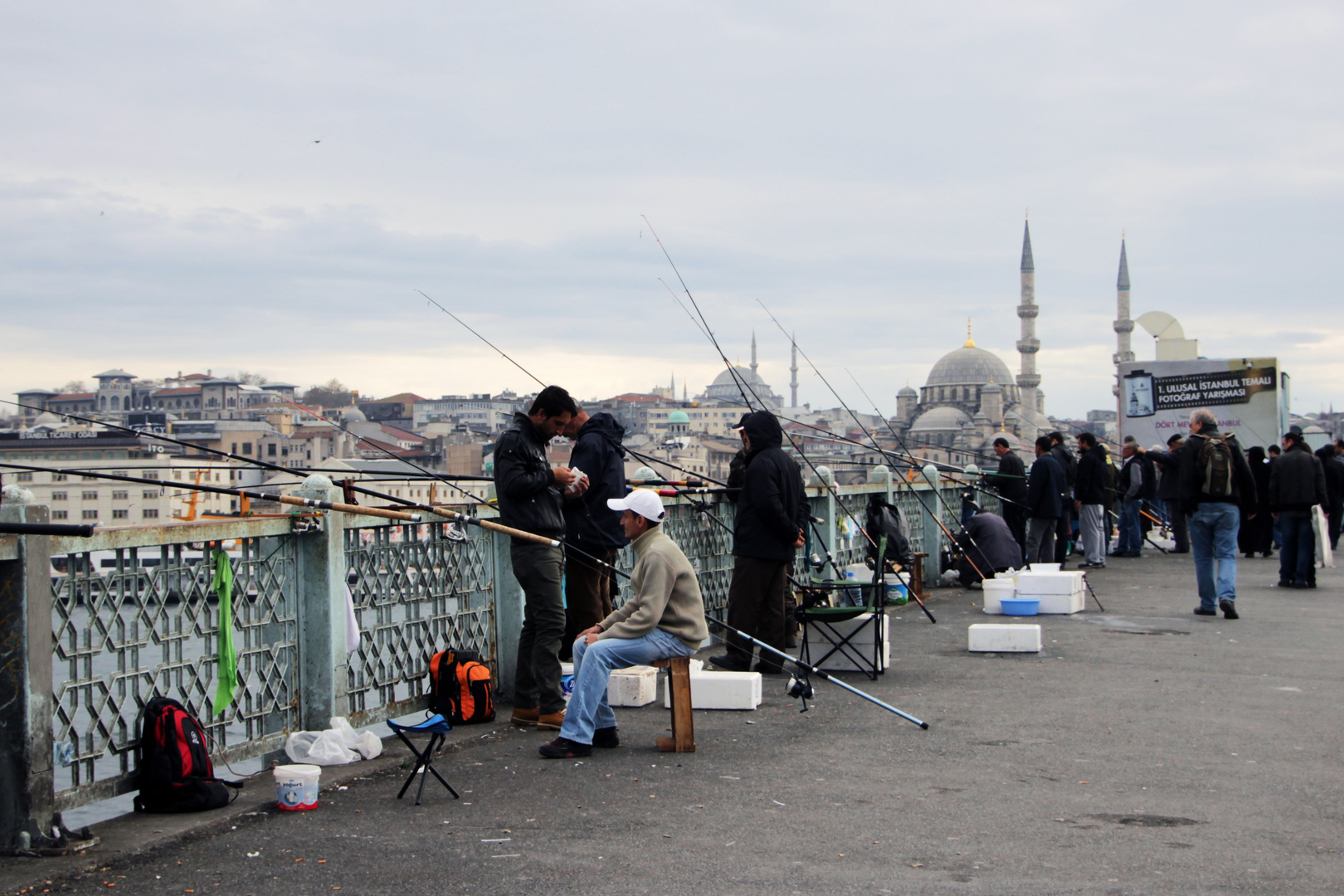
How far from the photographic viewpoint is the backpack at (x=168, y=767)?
4.45m

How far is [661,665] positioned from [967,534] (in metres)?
6.03

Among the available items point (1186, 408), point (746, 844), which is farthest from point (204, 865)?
point (1186, 408)

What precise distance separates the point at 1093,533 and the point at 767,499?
8547 mm

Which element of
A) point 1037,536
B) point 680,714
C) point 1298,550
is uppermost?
point 1037,536

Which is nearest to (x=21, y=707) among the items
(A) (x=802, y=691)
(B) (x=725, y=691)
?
(B) (x=725, y=691)

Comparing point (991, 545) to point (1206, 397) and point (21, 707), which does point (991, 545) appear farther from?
point (1206, 397)

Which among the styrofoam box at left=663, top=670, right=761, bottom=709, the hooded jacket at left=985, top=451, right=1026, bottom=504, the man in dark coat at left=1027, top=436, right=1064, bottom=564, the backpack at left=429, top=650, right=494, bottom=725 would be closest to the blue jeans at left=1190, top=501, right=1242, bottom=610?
the man in dark coat at left=1027, top=436, right=1064, bottom=564

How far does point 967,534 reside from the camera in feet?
40.9

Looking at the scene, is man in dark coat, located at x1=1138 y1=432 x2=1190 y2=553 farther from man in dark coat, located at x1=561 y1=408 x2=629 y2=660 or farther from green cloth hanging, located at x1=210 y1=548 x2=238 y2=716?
green cloth hanging, located at x1=210 y1=548 x2=238 y2=716

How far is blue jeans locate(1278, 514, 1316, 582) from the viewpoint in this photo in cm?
1223

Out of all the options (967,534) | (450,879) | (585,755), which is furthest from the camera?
(967,534)

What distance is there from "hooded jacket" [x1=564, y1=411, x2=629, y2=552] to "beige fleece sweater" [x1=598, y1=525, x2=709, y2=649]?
1065 mm

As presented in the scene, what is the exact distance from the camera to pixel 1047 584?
1034cm

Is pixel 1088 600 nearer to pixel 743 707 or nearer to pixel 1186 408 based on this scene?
pixel 743 707
